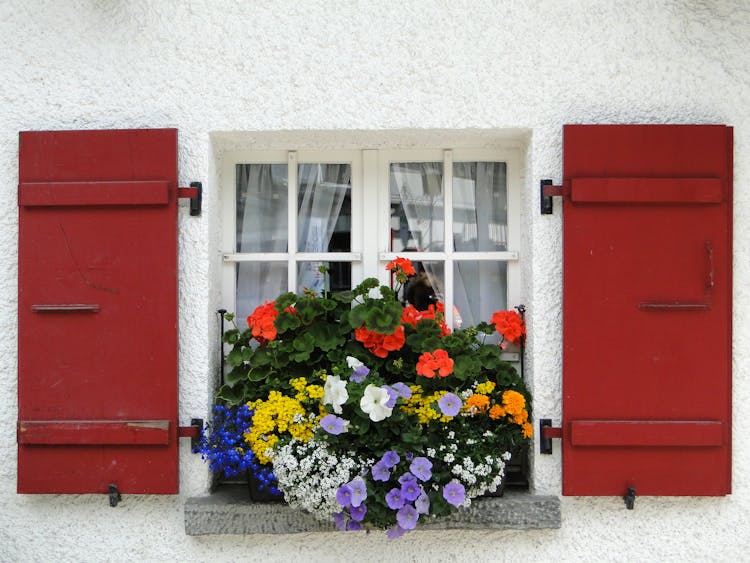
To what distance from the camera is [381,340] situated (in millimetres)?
2664

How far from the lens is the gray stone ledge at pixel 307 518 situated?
8.59ft

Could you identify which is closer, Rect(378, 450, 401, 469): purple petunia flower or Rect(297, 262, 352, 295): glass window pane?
Rect(378, 450, 401, 469): purple petunia flower

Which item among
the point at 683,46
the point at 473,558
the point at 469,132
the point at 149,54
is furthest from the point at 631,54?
the point at 473,558

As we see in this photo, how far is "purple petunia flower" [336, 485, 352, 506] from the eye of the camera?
2359 millimetres

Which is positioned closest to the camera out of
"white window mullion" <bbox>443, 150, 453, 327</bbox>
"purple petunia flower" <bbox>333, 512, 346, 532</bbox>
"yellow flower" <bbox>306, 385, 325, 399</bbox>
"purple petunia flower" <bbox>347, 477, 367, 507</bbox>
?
"purple petunia flower" <bbox>347, 477, 367, 507</bbox>

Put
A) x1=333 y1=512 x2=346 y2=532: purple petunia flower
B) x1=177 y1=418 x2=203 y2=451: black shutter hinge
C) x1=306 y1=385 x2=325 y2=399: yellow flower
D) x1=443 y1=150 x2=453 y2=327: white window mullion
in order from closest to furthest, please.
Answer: x1=333 y1=512 x2=346 y2=532: purple petunia flower < x1=306 y1=385 x2=325 y2=399: yellow flower < x1=177 y1=418 x2=203 y2=451: black shutter hinge < x1=443 y1=150 x2=453 y2=327: white window mullion

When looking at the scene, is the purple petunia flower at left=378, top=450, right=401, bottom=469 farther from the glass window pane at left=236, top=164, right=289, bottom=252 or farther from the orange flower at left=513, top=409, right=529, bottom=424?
the glass window pane at left=236, top=164, right=289, bottom=252

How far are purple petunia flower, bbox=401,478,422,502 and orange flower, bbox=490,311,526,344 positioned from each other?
75cm

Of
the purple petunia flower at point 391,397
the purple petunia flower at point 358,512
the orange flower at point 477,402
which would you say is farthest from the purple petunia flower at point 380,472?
the orange flower at point 477,402

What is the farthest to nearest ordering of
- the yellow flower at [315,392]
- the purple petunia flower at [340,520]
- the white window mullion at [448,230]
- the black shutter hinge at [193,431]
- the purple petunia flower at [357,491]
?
the white window mullion at [448,230]
the black shutter hinge at [193,431]
the yellow flower at [315,392]
the purple petunia flower at [340,520]
the purple petunia flower at [357,491]

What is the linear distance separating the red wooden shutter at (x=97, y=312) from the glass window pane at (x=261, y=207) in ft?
1.40

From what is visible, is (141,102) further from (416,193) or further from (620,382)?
(620,382)

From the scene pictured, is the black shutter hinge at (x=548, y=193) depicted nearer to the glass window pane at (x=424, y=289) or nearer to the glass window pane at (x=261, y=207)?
the glass window pane at (x=424, y=289)

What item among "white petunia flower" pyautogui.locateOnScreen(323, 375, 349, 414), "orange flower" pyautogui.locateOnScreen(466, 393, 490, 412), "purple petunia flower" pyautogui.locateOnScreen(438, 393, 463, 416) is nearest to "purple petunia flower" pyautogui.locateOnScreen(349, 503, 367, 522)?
"white petunia flower" pyautogui.locateOnScreen(323, 375, 349, 414)
